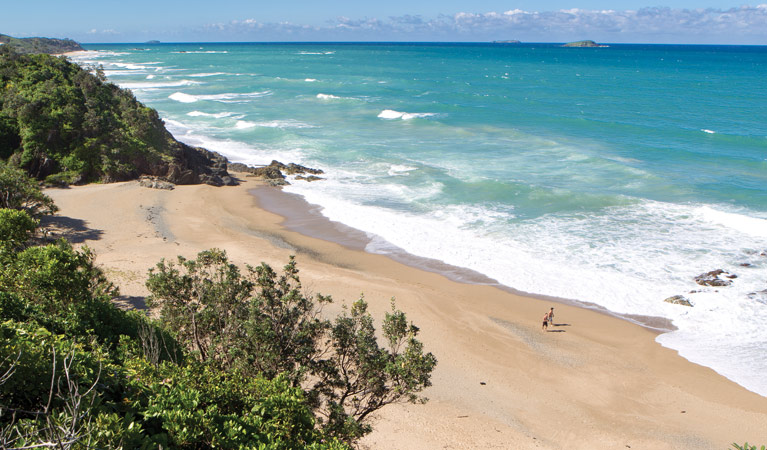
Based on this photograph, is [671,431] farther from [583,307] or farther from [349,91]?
[349,91]

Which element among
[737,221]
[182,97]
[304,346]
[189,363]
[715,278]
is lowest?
[715,278]

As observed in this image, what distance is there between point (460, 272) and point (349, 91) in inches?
2333

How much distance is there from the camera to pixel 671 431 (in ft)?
45.6

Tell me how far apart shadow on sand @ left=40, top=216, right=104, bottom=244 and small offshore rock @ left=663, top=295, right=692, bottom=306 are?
75.2 feet

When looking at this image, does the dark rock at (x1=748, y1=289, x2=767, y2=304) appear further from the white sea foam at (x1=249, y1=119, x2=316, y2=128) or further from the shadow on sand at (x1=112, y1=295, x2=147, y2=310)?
the white sea foam at (x1=249, y1=119, x2=316, y2=128)

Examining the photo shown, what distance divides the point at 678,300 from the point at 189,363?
59.1 feet

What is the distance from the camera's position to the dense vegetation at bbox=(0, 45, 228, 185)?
30.8 metres

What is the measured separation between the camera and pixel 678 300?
20.5 metres

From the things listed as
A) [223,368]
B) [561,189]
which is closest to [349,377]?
[223,368]

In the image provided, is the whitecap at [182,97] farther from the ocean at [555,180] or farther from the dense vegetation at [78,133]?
the dense vegetation at [78,133]

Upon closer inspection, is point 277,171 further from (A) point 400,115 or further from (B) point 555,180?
(A) point 400,115

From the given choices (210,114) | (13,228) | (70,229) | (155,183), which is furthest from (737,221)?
(210,114)

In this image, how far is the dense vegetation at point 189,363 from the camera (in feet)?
22.3

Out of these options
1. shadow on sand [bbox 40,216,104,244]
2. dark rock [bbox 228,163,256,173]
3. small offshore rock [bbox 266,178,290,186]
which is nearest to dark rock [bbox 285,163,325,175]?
small offshore rock [bbox 266,178,290,186]
